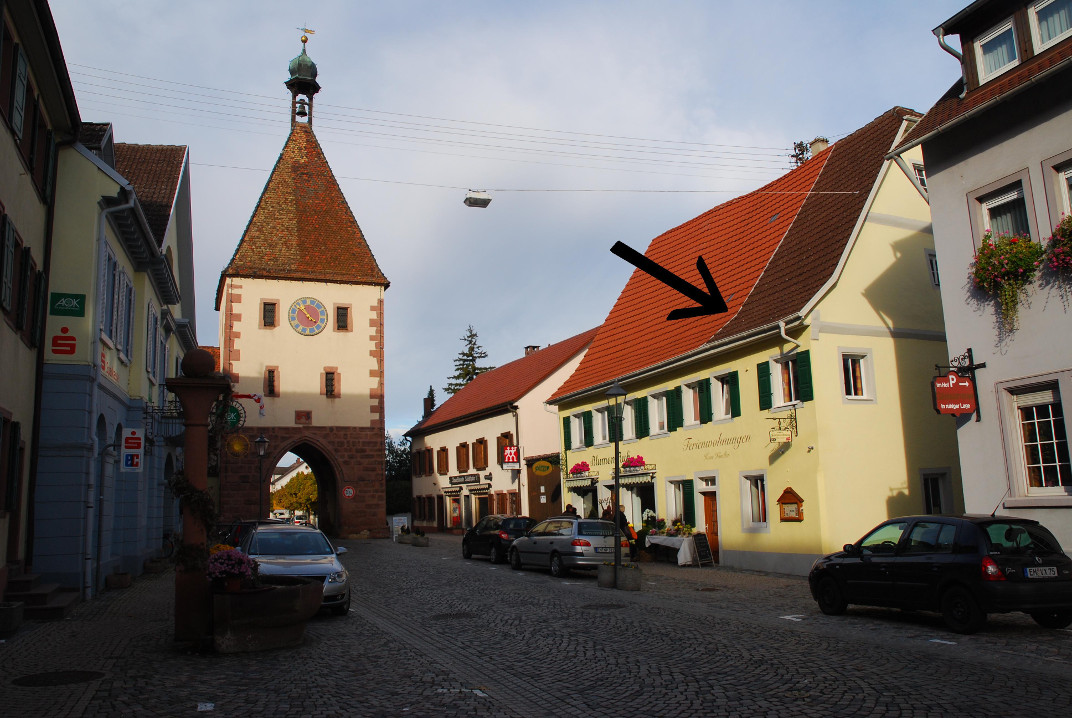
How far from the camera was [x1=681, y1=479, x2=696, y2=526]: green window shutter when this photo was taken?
24.3 metres

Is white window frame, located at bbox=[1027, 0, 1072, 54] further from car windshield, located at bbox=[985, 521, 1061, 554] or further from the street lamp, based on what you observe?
the street lamp

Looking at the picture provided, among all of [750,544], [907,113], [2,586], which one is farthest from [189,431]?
[907,113]

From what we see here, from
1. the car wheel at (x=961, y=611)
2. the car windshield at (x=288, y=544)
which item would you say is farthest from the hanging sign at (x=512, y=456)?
the car wheel at (x=961, y=611)

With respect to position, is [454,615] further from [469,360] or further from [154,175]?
[469,360]

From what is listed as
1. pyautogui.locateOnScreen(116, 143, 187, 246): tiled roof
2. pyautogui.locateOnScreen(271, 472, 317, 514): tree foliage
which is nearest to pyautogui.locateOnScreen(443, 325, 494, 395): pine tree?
pyautogui.locateOnScreen(271, 472, 317, 514): tree foliage

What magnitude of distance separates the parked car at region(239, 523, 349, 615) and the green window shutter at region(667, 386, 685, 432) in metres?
11.8

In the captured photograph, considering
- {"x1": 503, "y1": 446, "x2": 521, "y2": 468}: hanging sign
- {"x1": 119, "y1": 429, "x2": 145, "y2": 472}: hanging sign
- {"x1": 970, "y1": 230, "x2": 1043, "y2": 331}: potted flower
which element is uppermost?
{"x1": 970, "y1": 230, "x2": 1043, "y2": 331}: potted flower

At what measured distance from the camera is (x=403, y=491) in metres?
61.9

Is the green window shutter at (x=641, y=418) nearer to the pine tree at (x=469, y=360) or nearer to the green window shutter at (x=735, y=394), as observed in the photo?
the green window shutter at (x=735, y=394)

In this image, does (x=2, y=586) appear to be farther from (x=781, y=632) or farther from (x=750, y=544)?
(x=750, y=544)

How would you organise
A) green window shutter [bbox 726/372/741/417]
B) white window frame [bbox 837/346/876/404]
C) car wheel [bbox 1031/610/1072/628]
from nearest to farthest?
car wheel [bbox 1031/610/1072/628] → white window frame [bbox 837/346/876/404] → green window shutter [bbox 726/372/741/417]

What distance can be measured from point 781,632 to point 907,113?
16402 mm

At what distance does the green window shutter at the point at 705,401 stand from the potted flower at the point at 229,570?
15.0 m

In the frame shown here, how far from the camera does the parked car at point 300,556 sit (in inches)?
555
